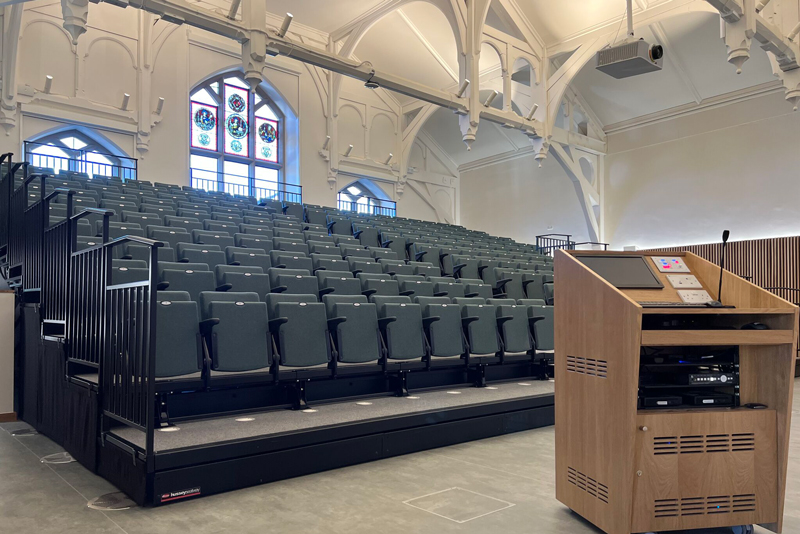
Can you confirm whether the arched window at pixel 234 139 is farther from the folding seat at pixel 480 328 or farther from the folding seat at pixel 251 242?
the folding seat at pixel 480 328

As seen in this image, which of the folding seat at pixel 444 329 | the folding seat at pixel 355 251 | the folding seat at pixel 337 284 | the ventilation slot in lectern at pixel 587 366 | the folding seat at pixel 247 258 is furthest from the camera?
the folding seat at pixel 355 251

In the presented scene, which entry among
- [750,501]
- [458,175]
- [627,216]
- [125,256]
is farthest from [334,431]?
[458,175]

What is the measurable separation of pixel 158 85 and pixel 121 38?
3.55 ft

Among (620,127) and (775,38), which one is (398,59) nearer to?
(620,127)

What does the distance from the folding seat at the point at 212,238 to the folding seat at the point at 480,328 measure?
254 centimetres

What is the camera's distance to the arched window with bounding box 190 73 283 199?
1352 cm

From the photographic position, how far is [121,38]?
39.5 ft

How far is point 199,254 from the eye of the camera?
5.17 m

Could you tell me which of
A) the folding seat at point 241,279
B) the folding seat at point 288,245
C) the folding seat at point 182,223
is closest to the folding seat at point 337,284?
the folding seat at point 241,279

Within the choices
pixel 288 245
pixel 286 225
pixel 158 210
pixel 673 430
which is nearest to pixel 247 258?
pixel 288 245

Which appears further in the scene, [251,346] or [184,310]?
[251,346]

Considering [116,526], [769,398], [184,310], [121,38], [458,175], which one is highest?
[121,38]

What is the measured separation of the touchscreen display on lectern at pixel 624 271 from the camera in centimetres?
260

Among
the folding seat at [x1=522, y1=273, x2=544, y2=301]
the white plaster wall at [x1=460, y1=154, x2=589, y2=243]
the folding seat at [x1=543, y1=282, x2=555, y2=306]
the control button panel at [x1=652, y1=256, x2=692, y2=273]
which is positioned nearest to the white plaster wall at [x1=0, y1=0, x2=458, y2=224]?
the white plaster wall at [x1=460, y1=154, x2=589, y2=243]
